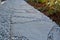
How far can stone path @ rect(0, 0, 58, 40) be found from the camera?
5.90 metres

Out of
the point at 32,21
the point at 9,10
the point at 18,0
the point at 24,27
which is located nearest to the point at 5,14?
the point at 9,10

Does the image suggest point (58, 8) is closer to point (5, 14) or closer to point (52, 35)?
point (5, 14)

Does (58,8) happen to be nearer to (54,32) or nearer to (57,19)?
(57,19)

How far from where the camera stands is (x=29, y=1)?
1154cm

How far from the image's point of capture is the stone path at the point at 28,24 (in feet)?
19.4

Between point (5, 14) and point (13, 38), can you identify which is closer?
point (13, 38)

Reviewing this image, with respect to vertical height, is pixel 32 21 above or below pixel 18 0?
above

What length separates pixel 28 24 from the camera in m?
6.89

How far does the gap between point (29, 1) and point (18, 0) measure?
2.54ft

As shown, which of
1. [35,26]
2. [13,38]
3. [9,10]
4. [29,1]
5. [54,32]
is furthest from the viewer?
[29,1]

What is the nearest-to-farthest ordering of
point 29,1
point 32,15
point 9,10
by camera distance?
point 32,15 → point 9,10 → point 29,1

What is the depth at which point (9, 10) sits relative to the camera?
900 cm

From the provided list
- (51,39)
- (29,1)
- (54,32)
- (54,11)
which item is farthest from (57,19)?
(29,1)

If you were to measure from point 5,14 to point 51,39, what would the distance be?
10.2ft
